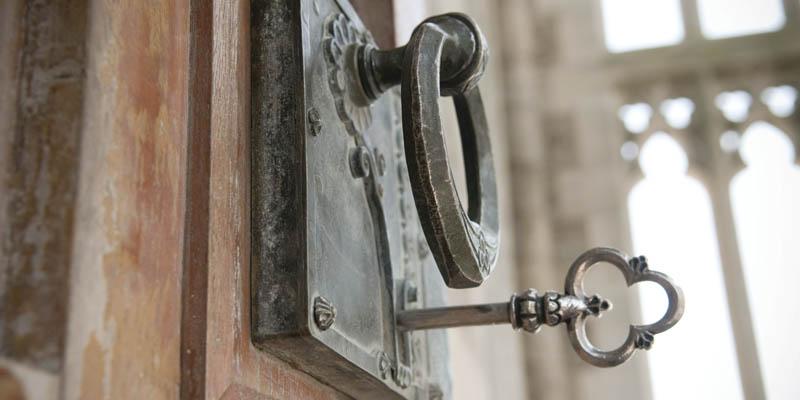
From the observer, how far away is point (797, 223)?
1999 mm

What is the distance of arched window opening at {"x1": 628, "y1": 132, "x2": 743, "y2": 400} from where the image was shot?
189 cm

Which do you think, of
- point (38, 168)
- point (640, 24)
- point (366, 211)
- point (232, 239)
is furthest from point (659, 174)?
point (38, 168)

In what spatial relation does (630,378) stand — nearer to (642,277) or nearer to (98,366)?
(642,277)

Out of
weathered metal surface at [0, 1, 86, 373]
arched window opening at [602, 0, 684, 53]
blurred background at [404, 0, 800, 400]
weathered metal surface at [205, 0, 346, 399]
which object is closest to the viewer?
weathered metal surface at [0, 1, 86, 373]

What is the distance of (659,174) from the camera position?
6.82 feet

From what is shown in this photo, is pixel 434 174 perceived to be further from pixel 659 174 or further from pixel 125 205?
pixel 659 174

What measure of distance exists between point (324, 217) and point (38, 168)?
198mm

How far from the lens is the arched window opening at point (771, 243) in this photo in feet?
6.30

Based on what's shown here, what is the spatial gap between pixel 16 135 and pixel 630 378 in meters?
1.56

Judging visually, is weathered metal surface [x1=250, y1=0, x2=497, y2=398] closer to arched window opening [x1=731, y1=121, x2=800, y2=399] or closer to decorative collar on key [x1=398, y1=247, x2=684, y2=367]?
decorative collar on key [x1=398, y1=247, x2=684, y2=367]

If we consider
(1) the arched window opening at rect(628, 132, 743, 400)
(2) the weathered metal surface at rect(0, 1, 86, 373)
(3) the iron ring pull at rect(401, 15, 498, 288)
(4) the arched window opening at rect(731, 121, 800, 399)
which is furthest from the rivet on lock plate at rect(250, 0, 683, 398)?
(4) the arched window opening at rect(731, 121, 800, 399)

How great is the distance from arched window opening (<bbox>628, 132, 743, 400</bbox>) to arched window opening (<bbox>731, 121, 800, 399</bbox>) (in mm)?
58

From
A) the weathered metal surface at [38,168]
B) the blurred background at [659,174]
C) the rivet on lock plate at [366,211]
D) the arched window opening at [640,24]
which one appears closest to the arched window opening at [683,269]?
the blurred background at [659,174]

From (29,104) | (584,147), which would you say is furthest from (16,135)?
(584,147)
